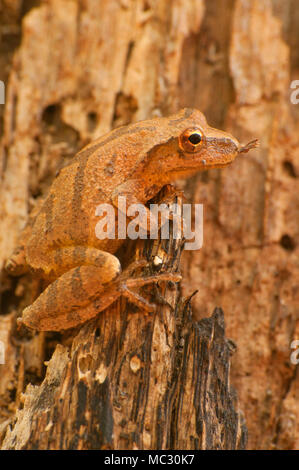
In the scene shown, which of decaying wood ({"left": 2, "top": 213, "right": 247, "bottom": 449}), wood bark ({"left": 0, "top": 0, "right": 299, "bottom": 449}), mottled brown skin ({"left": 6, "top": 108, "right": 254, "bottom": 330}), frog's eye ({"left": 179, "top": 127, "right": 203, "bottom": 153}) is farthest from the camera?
frog's eye ({"left": 179, "top": 127, "right": 203, "bottom": 153})

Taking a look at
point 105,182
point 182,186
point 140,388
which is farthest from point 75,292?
point 182,186

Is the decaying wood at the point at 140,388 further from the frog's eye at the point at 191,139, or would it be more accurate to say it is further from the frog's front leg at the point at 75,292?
the frog's eye at the point at 191,139

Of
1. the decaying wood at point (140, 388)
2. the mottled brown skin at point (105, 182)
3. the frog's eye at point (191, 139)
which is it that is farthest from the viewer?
the frog's eye at point (191, 139)

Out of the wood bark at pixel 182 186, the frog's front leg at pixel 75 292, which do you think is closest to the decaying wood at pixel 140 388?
the wood bark at pixel 182 186

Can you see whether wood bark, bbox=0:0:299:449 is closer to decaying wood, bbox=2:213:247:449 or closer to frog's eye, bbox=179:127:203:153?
decaying wood, bbox=2:213:247:449

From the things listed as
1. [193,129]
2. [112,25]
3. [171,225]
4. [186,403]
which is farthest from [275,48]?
[186,403]

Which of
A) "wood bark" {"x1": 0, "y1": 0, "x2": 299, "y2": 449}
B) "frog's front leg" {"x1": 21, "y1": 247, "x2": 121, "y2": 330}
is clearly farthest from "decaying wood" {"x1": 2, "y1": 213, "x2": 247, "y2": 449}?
"frog's front leg" {"x1": 21, "y1": 247, "x2": 121, "y2": 330}
